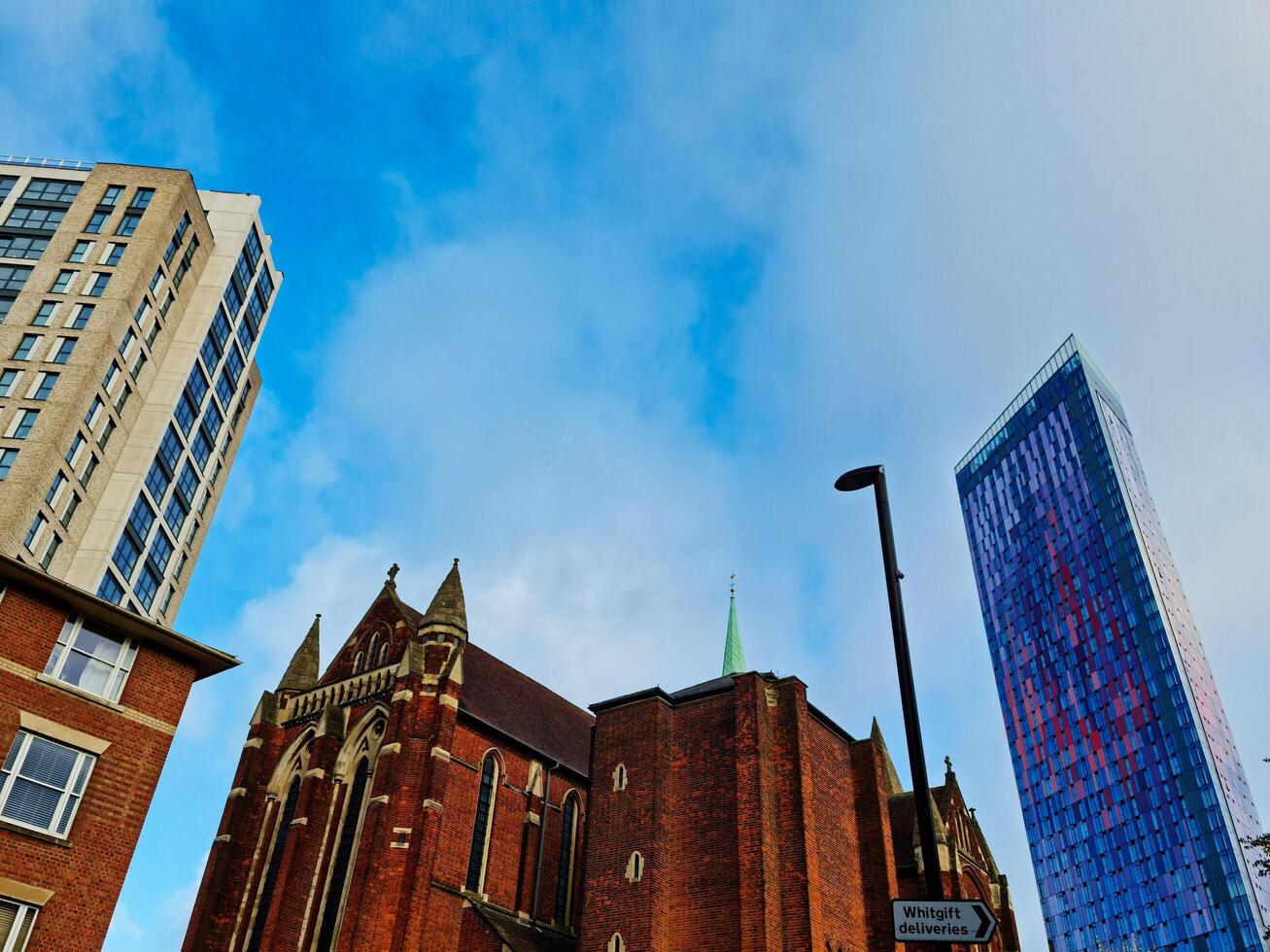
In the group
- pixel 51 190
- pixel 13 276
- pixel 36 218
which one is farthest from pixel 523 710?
pixel 51 190

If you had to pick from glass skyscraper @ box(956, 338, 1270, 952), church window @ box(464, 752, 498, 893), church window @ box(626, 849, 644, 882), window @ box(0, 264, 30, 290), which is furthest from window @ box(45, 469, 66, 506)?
glass skyscraper @ box(956, 338, 1270, 952)

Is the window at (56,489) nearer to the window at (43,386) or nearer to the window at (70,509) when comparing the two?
the window at (70,509)

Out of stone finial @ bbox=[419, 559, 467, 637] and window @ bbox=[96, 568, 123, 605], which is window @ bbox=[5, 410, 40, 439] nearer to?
window @ bbox=[96, 568, 123, 605]

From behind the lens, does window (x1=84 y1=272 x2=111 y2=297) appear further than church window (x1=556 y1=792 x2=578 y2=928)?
Yes

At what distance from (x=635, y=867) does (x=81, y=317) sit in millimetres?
42555

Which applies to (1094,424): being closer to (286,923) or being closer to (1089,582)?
(1089,582)

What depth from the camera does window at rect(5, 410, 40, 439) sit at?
155ft

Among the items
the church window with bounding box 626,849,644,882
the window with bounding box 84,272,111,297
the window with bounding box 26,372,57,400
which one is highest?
the window with bounding box 84,272,111,297

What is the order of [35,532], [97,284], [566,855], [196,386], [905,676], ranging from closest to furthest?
1. [905,676]
2. [566,855]
3. [35,532]
4. [97,284]
5. [196,386]

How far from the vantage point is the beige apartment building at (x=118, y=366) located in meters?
48.2

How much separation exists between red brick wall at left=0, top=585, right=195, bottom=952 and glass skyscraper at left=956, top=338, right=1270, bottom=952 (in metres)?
103

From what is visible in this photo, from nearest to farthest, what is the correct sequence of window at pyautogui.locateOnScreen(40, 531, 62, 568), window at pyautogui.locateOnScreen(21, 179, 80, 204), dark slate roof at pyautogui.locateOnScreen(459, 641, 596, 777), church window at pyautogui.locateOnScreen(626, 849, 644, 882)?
church window at pyautogui.locateOnScreen(626, 849, 644, 882) → dark slate roof at pyautogui.locateOnScreen(459, 641, 596, 777) → window at pyautogui.locateOnScreen(40, 531, 62, 568) → window at pyautogui.locateOnScreen(21, 179, 80, 204)

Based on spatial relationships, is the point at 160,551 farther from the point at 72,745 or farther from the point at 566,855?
the point at 72,745

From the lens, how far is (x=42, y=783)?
810 inches
